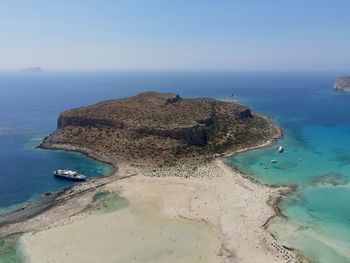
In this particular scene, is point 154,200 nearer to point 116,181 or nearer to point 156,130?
point 116,181

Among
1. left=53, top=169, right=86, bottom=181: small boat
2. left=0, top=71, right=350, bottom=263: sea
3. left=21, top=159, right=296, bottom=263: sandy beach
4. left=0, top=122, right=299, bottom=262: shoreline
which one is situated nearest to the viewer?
left=21, top=159, right=296, bottom=263: sandy beach

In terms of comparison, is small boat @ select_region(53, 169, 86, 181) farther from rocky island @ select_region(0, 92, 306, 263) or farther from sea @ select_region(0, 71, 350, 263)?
rocky island @ select_region(0, 92, 306, 263)

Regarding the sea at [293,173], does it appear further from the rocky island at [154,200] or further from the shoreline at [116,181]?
the rocky island at [154,200]

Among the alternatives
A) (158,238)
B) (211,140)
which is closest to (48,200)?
(158,238)

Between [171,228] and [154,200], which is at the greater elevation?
[171,228]

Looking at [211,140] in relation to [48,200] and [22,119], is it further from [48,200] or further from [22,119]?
[22,119]

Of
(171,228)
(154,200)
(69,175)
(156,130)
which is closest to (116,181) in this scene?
(69,175)

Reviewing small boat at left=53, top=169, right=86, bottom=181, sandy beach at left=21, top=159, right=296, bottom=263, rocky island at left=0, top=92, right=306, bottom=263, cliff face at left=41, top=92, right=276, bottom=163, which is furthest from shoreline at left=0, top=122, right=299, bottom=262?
small boat at left=53, top=169, right=86, bottom=181
